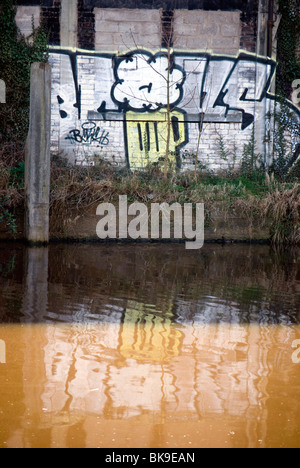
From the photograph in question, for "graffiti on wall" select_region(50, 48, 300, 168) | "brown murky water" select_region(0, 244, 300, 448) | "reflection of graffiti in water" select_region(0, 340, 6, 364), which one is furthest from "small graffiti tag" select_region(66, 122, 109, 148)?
"reflection of graffiti in water" select_region(0, 340, 6, 364)

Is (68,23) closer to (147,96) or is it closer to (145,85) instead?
(145,85)

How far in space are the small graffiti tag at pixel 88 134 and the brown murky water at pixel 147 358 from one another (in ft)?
18.7

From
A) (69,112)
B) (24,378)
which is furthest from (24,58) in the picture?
(24,378)

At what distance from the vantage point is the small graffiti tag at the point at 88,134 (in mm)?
11883

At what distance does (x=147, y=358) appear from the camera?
11.8 feet

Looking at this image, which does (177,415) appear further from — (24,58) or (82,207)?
(24,58)

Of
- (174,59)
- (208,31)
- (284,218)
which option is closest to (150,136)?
(174,59)

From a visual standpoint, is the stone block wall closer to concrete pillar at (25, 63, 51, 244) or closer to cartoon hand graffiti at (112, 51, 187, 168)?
cartoon hand graffiti at (112, 51, 187, 168)

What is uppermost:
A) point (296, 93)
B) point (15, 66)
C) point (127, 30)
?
point (127, 30)

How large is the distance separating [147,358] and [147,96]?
9.14 metres

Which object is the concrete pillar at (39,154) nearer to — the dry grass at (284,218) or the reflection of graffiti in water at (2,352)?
the dry grass at (284,218)

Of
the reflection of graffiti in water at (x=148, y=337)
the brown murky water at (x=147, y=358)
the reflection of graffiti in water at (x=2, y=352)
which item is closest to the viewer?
the brown murky water at (x=147, y=358)

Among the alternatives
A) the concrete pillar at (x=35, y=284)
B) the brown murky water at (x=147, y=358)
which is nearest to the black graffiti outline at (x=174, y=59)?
the concrete pillar at (x=35, y=284)

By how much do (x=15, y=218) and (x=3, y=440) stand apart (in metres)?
6.53
